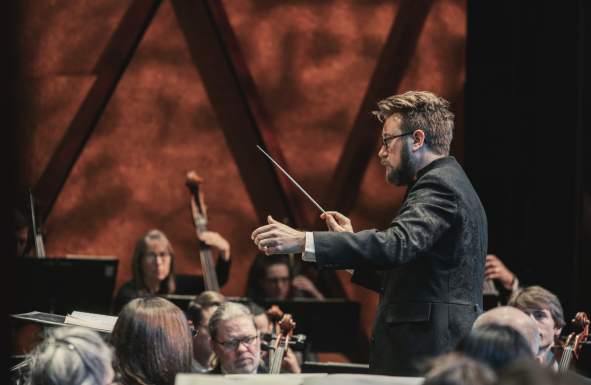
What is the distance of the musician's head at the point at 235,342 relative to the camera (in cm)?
383

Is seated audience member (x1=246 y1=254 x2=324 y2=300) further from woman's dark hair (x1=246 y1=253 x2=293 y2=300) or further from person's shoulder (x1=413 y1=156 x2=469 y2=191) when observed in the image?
person's shoulder (x1=413 y1=156 x2=469 y2=191)

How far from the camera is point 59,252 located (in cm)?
673

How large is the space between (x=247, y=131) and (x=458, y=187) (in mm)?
3760

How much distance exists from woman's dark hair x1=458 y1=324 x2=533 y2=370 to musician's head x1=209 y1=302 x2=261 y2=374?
190 centimetres

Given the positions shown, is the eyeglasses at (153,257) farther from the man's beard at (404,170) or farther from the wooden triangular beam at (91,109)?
the man's beard at (404,170)

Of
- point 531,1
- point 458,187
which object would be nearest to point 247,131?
point 531,1

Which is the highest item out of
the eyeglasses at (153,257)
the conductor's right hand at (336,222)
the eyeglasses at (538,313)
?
the conductor's right hand at (336,222)

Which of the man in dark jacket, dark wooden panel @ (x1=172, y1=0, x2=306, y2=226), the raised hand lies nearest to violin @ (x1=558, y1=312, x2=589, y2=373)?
the man in dark jacket

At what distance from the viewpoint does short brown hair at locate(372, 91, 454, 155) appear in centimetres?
317

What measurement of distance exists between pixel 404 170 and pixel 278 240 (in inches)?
23.4

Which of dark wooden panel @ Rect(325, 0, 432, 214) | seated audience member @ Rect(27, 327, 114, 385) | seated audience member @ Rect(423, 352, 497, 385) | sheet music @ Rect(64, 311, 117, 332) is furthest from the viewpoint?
dark wooden panel @ Rect(325, 0, 432, 214)

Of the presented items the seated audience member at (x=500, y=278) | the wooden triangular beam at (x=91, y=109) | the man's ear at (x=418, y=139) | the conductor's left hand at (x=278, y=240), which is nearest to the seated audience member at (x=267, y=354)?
the seated audience member at (x=500, y=278)

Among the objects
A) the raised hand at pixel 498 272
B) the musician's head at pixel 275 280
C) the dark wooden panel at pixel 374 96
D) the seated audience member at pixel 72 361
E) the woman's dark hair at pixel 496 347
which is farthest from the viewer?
the dark wooden panel at pixel 374 96

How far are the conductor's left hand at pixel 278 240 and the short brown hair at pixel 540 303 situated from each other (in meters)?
1.62
